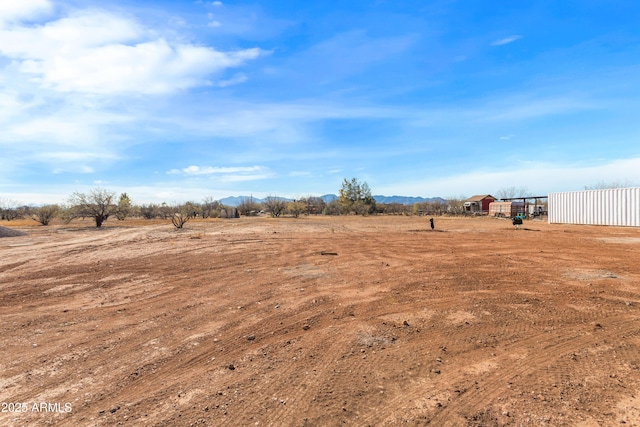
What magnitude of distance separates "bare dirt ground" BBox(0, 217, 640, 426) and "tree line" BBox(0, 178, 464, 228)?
855 inches

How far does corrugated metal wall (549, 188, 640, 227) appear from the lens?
2612 cm

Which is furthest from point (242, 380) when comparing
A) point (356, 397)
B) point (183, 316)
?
point (183, 316)

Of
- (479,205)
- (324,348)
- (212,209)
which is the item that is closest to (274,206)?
(212,209)

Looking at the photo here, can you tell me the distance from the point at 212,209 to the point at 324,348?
55.4 m

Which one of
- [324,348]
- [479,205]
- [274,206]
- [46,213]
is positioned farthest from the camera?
[479,205]

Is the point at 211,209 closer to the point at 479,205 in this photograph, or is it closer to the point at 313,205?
the point at 313,205

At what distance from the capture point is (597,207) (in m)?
29.2

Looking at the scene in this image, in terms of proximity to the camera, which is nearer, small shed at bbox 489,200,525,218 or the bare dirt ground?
the bare dirt ground

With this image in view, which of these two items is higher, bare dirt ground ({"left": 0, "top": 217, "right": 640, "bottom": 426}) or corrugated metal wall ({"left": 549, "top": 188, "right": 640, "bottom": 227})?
corrugated metal wall ({"left": 549, "top": 188, "right": 640, "bottom": 227})

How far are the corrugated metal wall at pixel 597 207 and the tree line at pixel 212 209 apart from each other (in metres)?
29.7

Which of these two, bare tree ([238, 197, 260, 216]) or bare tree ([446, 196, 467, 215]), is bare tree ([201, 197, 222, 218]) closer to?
bare tree ([238, 197, 260, 216])

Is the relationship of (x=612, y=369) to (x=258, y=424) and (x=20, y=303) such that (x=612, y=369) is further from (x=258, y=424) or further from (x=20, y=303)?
(x=20, y=303)

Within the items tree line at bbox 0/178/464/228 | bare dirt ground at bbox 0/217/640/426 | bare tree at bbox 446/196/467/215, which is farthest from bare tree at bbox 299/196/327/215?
bare dirt ground at bbox 0/217/640/426

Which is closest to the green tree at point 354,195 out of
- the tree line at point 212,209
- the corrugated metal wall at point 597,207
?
the tree line at point 212,209
